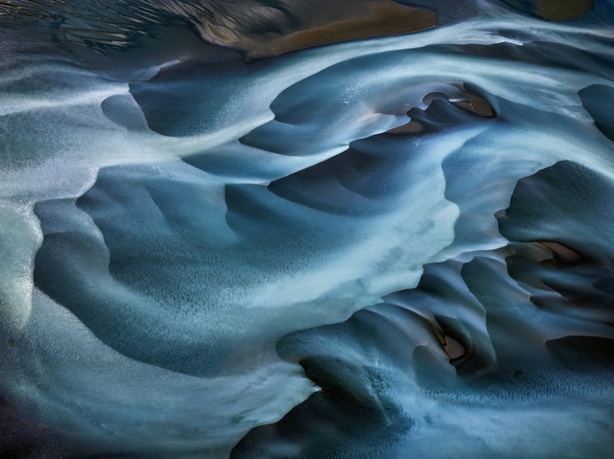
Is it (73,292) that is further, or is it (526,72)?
(526,72)

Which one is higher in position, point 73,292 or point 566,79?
point 566,79

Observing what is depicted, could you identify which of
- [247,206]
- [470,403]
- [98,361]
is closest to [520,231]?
[470,403]

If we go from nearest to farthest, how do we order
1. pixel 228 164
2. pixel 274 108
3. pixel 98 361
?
pixel 98 361, pixel 228 164, pixel 274 108

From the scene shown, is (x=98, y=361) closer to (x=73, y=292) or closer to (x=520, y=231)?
(x=73, y=292)

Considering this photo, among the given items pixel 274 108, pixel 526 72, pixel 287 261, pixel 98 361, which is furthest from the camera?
pixel 526 72

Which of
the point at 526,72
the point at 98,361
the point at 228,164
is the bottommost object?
the point at 98,361

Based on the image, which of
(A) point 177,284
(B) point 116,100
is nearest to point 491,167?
(A) point 177,284
